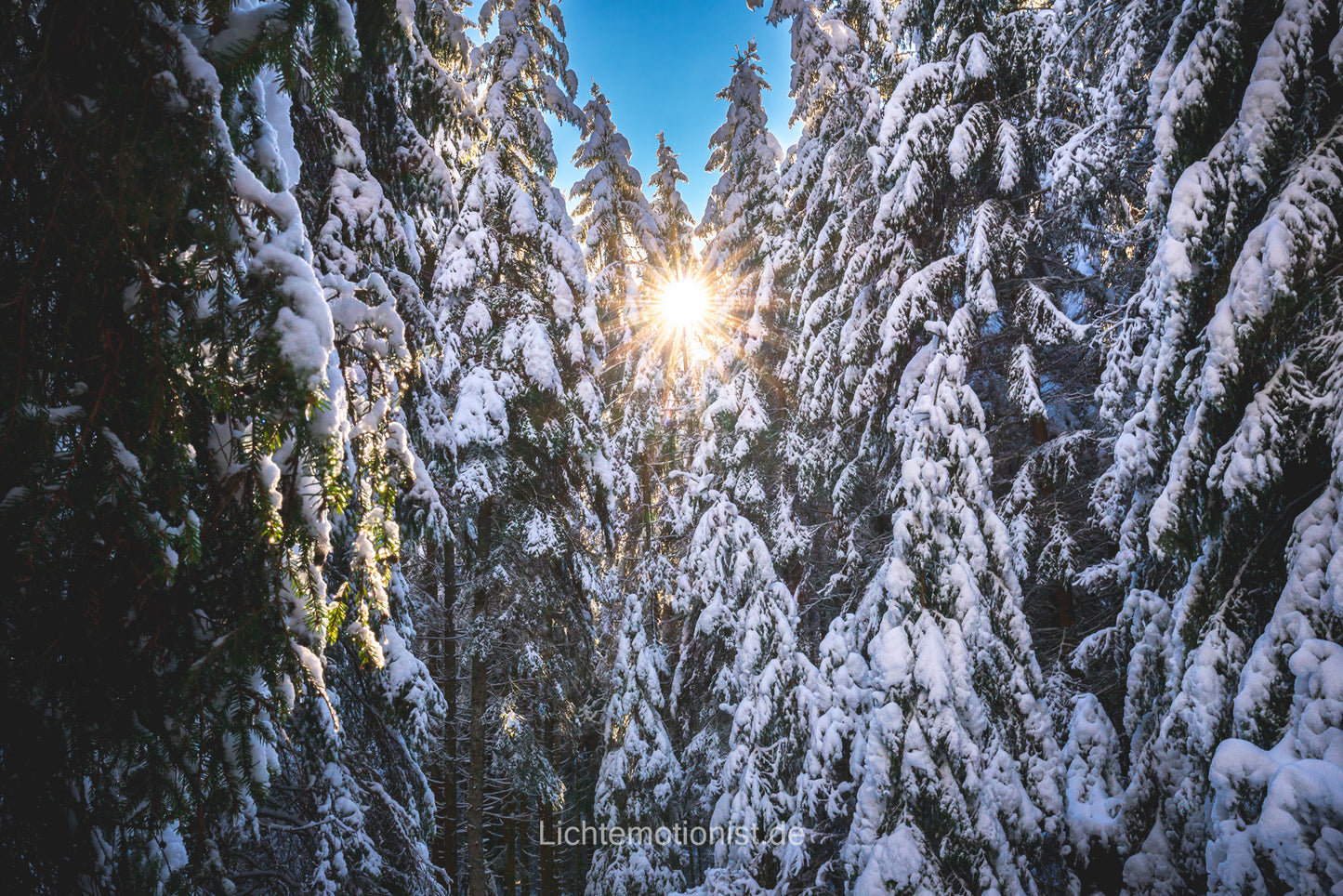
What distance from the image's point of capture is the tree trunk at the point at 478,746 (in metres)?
8.19

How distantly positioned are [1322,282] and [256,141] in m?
5.05

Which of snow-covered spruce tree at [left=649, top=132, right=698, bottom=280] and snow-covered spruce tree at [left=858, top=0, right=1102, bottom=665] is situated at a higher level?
snow-covered spruce tree at [left=649, top=132, right=698, bottom=280]

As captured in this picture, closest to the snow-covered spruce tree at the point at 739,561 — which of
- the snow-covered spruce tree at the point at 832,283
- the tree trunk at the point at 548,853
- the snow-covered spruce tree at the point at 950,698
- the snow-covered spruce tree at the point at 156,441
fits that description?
the snow-covered spruce tree at the point at 832,283

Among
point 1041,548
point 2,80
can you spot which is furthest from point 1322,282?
point 2,80

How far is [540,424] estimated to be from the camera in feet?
29.9

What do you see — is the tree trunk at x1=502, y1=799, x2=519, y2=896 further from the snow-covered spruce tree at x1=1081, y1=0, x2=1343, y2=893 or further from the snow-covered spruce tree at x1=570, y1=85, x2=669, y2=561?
the snow-covered spruce tree at x1=1081, y1=0, x2=1343, y2=893

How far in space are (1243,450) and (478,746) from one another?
9077 mm

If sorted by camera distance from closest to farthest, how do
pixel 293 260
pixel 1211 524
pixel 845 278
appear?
pixel 293 260 < pixel 1211 524 < pixel 845 278

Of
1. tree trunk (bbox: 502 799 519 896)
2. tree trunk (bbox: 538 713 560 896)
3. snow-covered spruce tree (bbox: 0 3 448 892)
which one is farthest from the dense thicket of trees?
tree trunk (bbox: 502 799 519 896)

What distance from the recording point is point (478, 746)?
840 cm

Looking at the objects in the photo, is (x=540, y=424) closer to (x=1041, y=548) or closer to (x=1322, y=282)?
(x=1041, y=548)

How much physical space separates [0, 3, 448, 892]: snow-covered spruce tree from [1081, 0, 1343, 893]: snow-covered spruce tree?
413cm

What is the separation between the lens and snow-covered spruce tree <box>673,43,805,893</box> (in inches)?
317

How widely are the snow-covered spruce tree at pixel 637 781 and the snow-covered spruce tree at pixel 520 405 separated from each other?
3.93 ft
